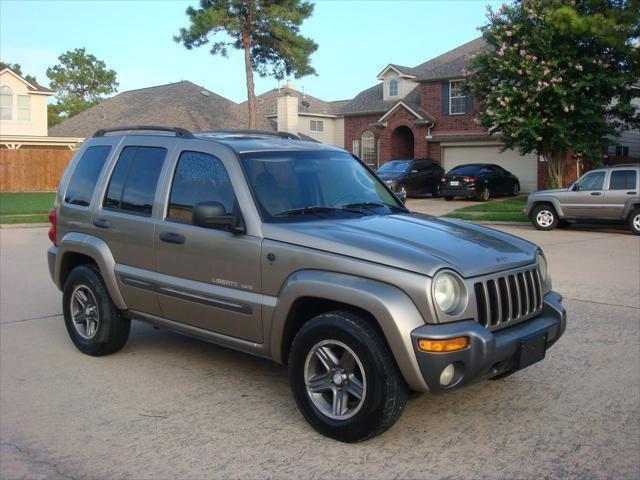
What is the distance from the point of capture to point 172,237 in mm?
5281

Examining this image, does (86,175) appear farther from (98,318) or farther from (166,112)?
(166,112)

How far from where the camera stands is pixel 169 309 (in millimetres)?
5414

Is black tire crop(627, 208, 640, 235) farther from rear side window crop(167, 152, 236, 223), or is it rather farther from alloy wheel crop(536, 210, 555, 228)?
rear side window crop(167, 152, 236, 223)

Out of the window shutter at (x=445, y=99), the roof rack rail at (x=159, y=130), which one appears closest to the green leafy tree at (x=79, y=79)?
the window shutter at (x=445, y=99)

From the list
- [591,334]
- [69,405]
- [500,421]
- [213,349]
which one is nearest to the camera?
[500,421]

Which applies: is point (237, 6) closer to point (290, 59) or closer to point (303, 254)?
point (290, 59)

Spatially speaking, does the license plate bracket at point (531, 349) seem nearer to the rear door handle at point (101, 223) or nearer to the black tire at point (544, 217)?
the rear door handle at point (101, 223)

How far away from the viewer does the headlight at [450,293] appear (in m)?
4.01

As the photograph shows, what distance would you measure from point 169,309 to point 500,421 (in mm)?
2617

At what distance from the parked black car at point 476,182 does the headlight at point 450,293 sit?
25406 mm

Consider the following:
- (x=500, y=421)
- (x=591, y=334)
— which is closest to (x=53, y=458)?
(x=500, y=421)

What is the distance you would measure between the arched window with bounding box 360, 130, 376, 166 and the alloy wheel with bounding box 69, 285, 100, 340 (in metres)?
34.6

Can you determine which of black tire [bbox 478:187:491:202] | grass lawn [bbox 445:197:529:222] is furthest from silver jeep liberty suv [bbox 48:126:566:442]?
black tire [bbox 478:187:491:202]

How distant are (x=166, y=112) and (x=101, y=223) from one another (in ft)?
131
